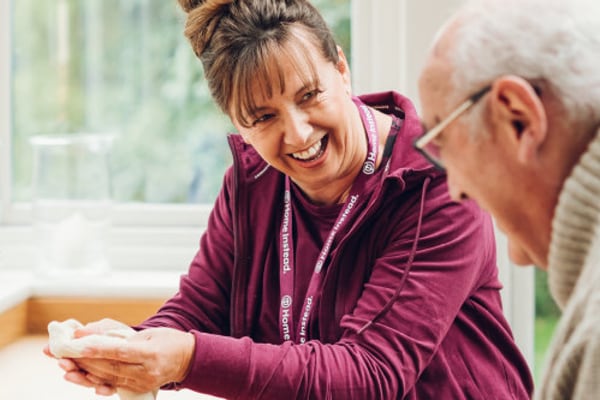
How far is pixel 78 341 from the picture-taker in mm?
1803

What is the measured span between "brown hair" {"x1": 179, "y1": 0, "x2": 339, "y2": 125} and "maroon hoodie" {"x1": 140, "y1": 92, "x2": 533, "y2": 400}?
235 millimetres

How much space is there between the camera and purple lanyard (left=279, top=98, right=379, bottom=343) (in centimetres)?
190

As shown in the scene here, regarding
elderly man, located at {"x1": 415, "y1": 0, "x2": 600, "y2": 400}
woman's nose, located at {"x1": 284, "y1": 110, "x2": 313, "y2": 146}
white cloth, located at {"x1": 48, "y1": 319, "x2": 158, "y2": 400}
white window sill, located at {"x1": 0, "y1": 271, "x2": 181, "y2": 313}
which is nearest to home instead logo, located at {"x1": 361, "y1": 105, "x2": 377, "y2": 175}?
woman's nose, located at {"x1": 284, "y1": 110, "x2": 313, "y2": 146}

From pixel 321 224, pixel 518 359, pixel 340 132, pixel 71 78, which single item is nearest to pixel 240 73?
pixel 340 132

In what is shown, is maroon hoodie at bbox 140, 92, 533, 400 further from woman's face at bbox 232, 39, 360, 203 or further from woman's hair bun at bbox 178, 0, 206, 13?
woman's hair bun at bbox 178, 0, 206, 13

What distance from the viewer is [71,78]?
3.19 meters

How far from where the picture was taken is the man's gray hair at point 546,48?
1.05 metres

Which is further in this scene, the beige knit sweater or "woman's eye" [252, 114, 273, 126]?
"woman's eye" [252, 114, 273, 126]

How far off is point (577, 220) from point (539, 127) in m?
0.11

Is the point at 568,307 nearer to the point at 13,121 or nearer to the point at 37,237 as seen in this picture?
the point at 37,237

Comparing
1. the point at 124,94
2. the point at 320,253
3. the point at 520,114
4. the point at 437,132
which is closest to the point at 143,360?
the point at 320,253

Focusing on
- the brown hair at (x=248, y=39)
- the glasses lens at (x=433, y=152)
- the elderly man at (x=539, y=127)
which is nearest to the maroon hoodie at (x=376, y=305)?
the brown hair at (x=248, y=39)

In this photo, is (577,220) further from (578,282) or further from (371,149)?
(371,149)

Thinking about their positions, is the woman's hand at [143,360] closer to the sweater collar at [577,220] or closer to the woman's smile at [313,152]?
the woman's smile at [313,152]
